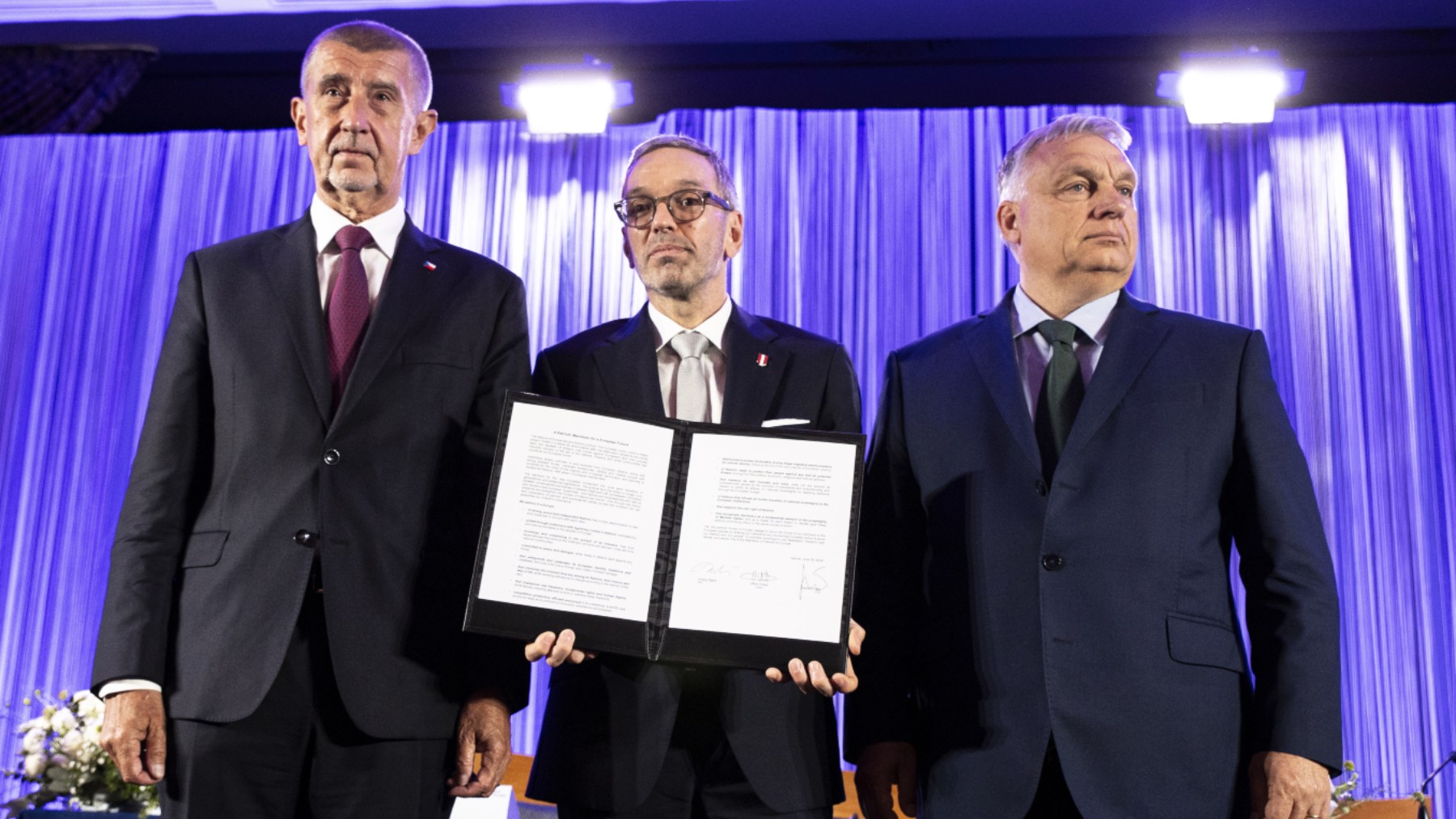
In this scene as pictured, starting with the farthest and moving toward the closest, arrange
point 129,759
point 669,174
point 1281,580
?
point 669,174 < point 1281,580 < point 129,759

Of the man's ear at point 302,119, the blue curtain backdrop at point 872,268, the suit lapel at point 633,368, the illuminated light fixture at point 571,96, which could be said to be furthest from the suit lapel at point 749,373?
the illuminated light fixture at point 571,96

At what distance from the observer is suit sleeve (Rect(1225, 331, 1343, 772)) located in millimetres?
1888

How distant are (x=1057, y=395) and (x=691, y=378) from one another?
62cm

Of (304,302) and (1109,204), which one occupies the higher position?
(1109,204)

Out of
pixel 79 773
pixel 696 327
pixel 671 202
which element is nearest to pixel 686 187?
pixel 671 202

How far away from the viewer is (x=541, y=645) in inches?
70.9

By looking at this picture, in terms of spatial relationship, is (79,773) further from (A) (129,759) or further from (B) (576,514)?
(B) (576,514)

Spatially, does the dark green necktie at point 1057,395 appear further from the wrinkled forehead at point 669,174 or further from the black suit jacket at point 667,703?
the wrinkled forehead at point 669,174

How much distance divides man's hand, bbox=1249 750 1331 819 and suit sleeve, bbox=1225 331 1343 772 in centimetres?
2

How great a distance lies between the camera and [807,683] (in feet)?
5.98
